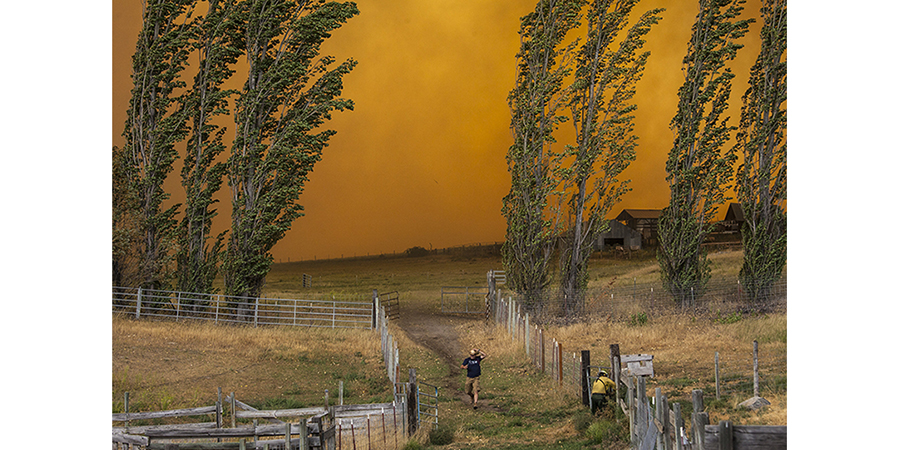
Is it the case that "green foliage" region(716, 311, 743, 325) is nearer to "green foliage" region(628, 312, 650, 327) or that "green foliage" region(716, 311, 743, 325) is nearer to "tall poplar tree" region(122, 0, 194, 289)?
"green foliage" region(628, 312, 650, 327)

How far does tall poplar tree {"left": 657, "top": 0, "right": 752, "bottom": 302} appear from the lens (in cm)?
1694

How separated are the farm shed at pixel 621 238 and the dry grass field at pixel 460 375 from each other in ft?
52.3

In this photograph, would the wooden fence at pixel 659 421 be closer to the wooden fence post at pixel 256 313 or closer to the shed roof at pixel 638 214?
the wooden fence post at pixel 256 313

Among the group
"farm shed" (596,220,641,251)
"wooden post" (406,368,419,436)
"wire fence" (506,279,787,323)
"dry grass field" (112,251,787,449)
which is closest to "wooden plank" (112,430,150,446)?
"dry grass field" (112,251,787,449)

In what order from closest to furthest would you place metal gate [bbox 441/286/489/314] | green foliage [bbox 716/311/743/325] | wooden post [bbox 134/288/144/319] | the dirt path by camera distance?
the dirt path
green foliage [bbox 716/311/743/325]
wooden post [bbox 134/288/144/319]
metal gate [bbox 441/286/489/314]

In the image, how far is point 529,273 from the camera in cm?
1791

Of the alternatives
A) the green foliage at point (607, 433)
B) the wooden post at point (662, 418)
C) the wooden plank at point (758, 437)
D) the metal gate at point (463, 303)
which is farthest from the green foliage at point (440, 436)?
the metal gate at point (463, 303)

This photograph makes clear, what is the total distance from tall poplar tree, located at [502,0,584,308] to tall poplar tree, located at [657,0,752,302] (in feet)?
10.1

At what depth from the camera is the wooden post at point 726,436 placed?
4.18m

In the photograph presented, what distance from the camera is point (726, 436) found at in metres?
4.20

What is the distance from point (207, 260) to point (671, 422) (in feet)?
46.8

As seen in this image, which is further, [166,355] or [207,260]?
[207,260]
